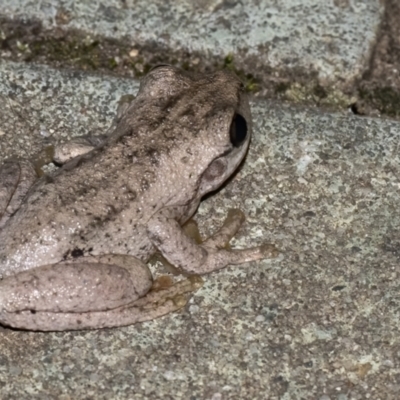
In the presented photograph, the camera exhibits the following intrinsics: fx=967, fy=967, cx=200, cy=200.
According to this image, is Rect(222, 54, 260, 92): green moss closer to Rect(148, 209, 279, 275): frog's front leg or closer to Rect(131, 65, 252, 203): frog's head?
Rect(131, 65, 252, 203): frog's head

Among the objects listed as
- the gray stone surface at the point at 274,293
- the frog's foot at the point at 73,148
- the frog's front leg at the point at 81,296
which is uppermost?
the frog's foot at the point at 73,148

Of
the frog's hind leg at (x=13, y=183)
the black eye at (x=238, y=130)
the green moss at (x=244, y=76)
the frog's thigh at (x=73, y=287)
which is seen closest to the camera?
the frog's thigh at (x=73, y=287)

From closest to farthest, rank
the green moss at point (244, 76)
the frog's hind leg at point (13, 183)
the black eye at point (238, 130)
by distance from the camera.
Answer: the frog's hind leg at point (13, 183), the black eye at point (238, 130), the green moss at point (244, 76)

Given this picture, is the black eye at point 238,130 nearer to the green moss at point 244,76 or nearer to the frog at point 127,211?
the frog at point 127,211

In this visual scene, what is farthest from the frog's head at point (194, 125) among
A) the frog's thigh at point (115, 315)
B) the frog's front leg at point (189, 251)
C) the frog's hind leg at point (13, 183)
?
the frog's hind leg at point (13, 183)

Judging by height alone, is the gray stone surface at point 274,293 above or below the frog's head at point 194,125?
below

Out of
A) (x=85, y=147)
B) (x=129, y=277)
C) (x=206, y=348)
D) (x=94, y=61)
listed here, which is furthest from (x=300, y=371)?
(x=94, y=61)

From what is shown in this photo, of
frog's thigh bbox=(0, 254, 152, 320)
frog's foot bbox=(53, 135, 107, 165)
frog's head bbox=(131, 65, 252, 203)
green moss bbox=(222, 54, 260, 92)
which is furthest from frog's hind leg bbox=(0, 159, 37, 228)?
green moss bbox=(222, 54, 260, 92)
